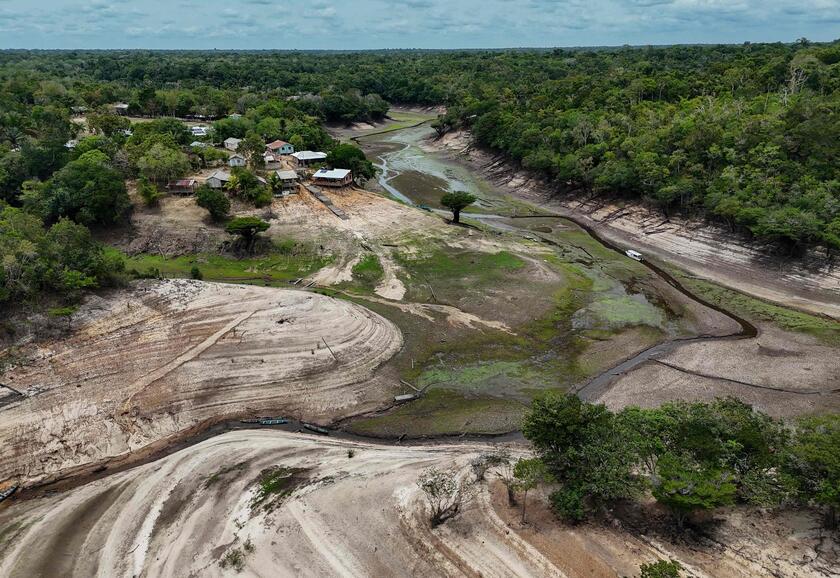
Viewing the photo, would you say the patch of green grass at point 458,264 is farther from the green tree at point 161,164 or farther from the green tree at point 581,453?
the green tree at point 161,164

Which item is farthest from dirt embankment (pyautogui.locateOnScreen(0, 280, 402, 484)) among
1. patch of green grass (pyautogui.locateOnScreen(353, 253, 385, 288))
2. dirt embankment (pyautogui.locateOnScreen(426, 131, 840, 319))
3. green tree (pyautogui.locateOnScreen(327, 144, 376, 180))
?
green tree (pyautogui.locateOnScreen(327, 144, 376, 180))

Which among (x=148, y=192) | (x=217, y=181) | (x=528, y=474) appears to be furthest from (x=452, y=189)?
(x=528, y=474)

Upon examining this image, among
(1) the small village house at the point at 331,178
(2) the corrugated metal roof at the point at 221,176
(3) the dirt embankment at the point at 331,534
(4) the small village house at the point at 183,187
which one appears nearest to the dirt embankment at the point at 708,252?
(1) the small village house at the point at 331,178

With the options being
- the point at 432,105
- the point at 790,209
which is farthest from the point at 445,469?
the point at 432,105

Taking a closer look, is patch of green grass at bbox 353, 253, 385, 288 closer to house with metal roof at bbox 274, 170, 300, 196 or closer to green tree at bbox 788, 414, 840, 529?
house with metal roof at bbox 274, 170, 300, 196

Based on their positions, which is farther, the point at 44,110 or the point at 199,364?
the point at 44,110

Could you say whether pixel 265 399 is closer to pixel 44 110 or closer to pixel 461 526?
pixel 461 526

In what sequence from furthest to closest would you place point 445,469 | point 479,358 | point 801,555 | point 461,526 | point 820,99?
point 820,99, point 479,358, point 445,469, point 461,526, point 801,555

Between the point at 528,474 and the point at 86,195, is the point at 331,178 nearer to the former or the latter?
the point at 86,195
